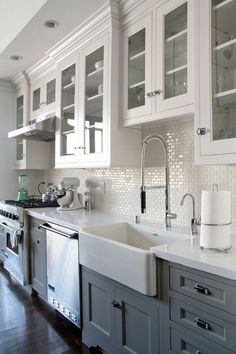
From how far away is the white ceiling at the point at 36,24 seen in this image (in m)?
2.20

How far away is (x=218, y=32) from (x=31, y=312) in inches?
102

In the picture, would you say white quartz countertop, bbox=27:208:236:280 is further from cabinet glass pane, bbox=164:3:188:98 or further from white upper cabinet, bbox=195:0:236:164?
cabinet glass pane, bbox=164:3:188:98

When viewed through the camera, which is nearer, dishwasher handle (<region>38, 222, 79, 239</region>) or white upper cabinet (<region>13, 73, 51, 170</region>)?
dishwasher handle (<region>38, 222, 79, 239</region>)

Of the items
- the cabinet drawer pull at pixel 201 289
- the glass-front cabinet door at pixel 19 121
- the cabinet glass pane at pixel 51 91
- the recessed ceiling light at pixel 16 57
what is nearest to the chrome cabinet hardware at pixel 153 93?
the cabinet drawer pull at pixel 201 289

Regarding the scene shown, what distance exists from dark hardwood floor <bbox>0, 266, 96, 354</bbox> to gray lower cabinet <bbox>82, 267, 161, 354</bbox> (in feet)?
0.56

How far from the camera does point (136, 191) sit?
2580 mm

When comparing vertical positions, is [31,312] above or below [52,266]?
below

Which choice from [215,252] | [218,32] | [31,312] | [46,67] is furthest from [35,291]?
[218,32]

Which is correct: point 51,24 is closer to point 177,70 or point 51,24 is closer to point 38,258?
point 177,70

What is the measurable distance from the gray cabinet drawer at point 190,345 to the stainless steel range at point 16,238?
2.00 meters

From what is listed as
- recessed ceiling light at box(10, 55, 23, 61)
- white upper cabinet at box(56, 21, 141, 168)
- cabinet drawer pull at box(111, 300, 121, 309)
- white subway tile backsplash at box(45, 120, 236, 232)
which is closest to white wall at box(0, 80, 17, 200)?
recessed ceiling light at box(10, 55, 23, 61)

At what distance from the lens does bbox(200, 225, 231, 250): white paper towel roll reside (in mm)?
1412

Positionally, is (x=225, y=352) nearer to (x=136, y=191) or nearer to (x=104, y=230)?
(x=104, y=230)

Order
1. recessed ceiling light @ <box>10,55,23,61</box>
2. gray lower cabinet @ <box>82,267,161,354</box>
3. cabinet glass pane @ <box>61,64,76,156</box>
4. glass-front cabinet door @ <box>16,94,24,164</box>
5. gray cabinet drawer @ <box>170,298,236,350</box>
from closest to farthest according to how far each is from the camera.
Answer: gray cabinet drawer @ <box>170,298,236,350</box> → gray lower cabinet @ <box>82,267,161,354</box> → cabinet glass pane @ <box>61,64,76,156</box> → recessed ceiling light @ <box>10,55,23,61</box> → glass-front cabinet door @ <box>16,94,24,164</box>
